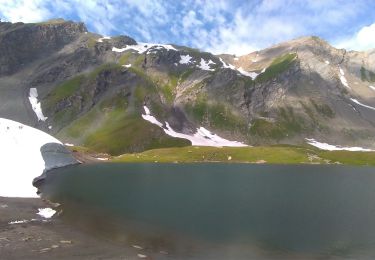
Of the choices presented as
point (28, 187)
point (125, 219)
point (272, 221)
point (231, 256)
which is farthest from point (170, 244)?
point (28, 187)

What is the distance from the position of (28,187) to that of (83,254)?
4574 cm

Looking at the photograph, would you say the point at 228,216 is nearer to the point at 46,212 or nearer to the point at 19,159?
the point at 46,212

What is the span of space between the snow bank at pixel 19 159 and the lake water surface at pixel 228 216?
4.68m

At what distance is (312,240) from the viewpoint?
4781cm

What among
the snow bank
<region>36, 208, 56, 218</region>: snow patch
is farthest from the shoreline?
the snow bank

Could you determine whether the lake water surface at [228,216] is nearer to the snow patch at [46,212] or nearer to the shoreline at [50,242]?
the snow patch at [46,212]

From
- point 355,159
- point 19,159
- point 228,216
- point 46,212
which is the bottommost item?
point 228,216

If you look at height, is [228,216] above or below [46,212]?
below

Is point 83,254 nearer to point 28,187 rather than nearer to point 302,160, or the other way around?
point 28,187

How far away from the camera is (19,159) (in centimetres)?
9094

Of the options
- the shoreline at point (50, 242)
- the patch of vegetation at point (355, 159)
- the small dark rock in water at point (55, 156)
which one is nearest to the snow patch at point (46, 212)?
the shoreline at point (50, 242)

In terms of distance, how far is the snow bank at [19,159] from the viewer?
75519 mm

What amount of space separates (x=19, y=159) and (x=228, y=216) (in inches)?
2046

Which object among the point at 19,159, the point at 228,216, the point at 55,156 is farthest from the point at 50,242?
the point at 55,156
